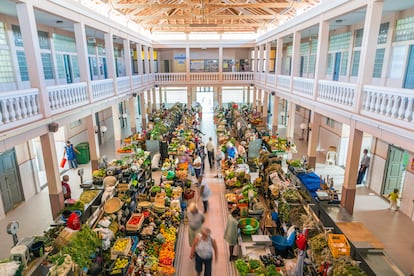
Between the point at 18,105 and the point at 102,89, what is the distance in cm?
586

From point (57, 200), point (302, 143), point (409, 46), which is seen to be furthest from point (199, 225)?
point (302, 143)

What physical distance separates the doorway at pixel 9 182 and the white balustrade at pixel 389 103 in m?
12.8

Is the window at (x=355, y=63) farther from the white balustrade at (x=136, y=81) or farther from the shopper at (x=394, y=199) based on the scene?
the white balustrade at (x=136, y=81)

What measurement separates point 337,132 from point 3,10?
54.1ft

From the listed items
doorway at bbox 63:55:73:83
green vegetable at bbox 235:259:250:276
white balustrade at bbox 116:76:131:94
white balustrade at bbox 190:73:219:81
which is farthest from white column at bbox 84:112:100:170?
white balustrade at bbox 190:73:219:81

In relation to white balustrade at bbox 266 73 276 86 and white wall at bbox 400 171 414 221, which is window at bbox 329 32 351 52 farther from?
white wall at bbox 400 171 414 221

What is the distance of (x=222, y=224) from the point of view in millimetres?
9836

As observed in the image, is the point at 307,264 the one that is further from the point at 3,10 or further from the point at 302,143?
the point at 302,143

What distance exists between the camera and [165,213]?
8.80m

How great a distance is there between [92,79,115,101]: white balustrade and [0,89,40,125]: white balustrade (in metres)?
4.05

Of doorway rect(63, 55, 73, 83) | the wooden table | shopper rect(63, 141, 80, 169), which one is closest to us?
the wooden table

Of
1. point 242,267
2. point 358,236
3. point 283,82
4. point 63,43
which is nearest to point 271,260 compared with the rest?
point 242,267

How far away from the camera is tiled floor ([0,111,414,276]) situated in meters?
7.99

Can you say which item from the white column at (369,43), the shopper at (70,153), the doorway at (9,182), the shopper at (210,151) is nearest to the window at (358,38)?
the white column at (369,43)
